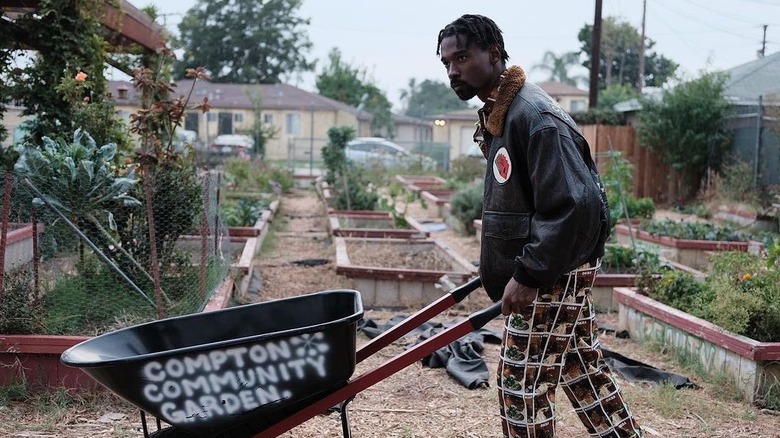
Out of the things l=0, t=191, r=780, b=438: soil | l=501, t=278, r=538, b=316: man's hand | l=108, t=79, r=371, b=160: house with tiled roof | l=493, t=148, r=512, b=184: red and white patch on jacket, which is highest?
l=108, t=79, r=371, b=160: house with tiled roof

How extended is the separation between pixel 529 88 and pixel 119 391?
68.5 inches

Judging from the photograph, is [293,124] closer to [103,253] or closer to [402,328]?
[103,253]

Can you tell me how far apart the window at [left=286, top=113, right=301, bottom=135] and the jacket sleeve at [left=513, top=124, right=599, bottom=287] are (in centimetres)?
4423

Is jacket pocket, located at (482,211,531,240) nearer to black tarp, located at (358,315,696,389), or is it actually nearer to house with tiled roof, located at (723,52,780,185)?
black tarp, located at (358,315,696,389)

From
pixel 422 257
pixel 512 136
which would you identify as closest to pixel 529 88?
pixel 512 136

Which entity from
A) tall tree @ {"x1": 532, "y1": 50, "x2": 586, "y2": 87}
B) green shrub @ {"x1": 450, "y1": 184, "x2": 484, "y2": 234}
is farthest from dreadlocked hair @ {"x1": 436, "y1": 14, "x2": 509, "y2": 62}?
tall tree @ {"x1": 532, "y1": 50, "x2": 586, "y2": 87}

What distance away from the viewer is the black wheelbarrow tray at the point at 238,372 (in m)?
2.77

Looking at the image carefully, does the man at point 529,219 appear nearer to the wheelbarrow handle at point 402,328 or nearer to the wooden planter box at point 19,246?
the wheelbarrow handle at point 402,328

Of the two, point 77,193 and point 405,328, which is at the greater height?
point 77,193

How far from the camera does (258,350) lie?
2895 millimetres

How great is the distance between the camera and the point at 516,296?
2875 mm

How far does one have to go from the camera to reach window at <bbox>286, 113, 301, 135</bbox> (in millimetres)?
46594

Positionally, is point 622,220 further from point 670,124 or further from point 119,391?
point 119,391

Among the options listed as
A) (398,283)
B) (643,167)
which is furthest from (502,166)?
(643,167)
